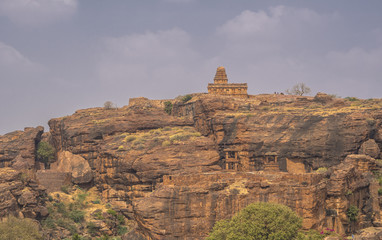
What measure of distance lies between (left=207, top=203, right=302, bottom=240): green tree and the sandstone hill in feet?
14.9

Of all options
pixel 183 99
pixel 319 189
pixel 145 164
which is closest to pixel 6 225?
pixel 145 164

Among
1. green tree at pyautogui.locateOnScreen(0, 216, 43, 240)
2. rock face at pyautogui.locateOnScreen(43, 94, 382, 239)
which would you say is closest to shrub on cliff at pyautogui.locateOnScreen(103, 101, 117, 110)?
rock face at pyautogui.locateOnScreen(43, 94, 382, 239)

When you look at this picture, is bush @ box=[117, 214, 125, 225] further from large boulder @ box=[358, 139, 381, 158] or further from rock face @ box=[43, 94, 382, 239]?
large boulder @ box=[358, 139, 381, 158]

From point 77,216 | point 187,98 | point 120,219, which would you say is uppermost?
point 187,98

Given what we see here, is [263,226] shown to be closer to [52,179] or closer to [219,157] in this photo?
[219,157]

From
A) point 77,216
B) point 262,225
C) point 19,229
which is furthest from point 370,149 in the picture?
point 19,229

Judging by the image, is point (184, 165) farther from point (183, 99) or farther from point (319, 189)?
point (183, 99)

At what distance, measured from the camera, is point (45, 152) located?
249ft

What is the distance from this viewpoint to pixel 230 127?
203ft

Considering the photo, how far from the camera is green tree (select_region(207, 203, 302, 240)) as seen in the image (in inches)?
1291

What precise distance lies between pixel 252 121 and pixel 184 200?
2471cm

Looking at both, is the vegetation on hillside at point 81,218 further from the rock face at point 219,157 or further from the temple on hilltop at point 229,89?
the temple on hilltop at point 229,89

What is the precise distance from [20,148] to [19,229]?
3798 cm

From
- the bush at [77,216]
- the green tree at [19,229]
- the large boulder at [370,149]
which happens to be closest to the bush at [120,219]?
the bush at [77,216]
